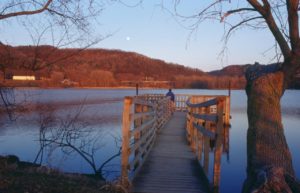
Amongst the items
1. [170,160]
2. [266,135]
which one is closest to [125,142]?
[266,135]

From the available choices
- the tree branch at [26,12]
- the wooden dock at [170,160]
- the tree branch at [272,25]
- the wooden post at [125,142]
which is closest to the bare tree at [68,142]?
the wooden dock at [170,160]

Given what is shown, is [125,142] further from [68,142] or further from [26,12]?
[68,142]

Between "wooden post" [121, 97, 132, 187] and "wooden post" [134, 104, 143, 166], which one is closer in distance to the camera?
"wooden post" [121, 97, 132, 187]

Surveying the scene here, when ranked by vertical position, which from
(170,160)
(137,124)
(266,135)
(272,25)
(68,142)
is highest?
(272,25)

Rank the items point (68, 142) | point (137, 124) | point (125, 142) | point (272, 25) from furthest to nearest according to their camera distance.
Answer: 1. point (68, 142)
2. point (137, 124)
3. point (272, 25)
4. point (125, 142)

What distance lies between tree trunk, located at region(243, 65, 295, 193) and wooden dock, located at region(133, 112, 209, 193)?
118cm

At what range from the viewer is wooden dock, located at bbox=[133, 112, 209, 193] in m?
6.67

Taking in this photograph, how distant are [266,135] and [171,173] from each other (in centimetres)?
238

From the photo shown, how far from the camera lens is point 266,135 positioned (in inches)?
242

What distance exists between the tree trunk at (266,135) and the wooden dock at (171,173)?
3.88 ft

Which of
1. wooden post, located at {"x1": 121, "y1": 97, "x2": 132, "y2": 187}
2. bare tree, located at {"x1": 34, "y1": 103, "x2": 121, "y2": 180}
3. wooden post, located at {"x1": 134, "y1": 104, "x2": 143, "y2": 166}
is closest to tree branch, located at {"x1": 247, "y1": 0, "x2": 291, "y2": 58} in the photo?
wooden post, located at {"x1": 121, "y1": 97, "x2": 132, "y2": 187}

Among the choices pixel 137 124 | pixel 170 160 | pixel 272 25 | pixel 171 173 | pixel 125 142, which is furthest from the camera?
pixel 170 160

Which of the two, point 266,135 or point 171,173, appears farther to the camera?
point 171,173

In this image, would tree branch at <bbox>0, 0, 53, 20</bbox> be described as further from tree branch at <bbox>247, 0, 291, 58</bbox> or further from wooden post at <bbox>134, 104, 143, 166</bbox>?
tree branch at <bbox>247, 0, 291, 58</bbox>
